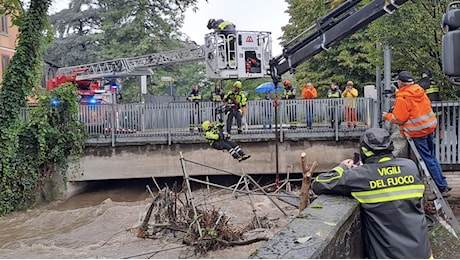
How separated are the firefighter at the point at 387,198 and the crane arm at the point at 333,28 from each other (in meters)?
6.15

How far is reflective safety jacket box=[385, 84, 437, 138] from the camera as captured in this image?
22.2 ft

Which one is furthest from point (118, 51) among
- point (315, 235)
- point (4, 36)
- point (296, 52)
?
point (315, 235)

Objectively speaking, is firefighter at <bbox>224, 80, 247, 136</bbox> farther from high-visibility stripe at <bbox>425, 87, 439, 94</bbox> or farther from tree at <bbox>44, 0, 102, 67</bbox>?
tree at <bbox>44, 0, 102, 67</bbox>

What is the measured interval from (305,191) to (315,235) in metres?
3.94

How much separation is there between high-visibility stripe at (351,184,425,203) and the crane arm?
6.22m

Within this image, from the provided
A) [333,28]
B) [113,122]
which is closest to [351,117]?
[333,28]

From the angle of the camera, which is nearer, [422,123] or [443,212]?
[443,212]

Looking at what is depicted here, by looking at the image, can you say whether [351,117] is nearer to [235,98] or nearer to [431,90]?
[235,98]

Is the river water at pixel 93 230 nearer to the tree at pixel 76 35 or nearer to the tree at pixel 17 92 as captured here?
the tree at pixel 17 92

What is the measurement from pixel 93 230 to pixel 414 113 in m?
8.55

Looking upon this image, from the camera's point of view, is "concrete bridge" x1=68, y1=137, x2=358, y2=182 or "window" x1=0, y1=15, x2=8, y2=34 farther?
"window" x1=0, y1=15, x2=8, y2=34

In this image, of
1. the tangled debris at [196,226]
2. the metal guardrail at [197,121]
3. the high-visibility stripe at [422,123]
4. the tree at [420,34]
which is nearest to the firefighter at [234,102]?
the metal guardrail at [197,121]

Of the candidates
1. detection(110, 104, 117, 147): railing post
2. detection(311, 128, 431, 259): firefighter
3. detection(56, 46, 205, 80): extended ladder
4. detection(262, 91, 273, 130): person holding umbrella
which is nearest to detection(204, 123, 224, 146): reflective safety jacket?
detection(262, 91, 273, 130): person holding umbrella

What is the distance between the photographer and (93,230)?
39.5ft
